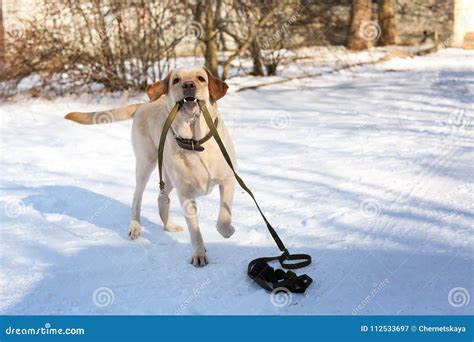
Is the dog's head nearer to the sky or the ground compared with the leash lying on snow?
nearer to the sky

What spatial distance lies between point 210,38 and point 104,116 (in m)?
6.88

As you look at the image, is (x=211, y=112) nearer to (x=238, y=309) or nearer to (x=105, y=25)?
(x=238, y=309)

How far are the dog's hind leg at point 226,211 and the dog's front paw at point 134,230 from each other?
2.94ft

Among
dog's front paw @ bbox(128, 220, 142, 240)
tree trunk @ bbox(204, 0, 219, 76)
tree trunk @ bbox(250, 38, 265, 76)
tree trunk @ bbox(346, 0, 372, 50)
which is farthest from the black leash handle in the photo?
tree trunk @ bbox(346, 0, 372, 50)

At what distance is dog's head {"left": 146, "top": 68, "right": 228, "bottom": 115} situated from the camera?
4164mm

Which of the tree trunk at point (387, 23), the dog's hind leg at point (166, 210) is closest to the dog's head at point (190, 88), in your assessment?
the dog's hind leg at point (166, 210)

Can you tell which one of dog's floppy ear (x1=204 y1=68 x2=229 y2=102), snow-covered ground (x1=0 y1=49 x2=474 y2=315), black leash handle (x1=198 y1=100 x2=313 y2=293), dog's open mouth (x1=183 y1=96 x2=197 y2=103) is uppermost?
dog's floppy ear (x1=204 y1=68 x2=229 y2=102)

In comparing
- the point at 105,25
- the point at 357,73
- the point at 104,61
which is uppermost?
the point at 105,25

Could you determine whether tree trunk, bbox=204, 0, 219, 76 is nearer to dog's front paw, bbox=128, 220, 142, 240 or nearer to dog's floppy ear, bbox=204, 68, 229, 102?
dog's front paw, bbox=128, 220, 142, 240

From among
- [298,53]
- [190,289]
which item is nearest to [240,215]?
[190,289]

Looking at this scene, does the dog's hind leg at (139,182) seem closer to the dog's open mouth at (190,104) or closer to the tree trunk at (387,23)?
the dog's open mouth at (190,104)

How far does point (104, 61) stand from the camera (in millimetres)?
10969

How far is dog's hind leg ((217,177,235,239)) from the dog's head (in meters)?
0.61

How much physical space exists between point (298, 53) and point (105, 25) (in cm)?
450
